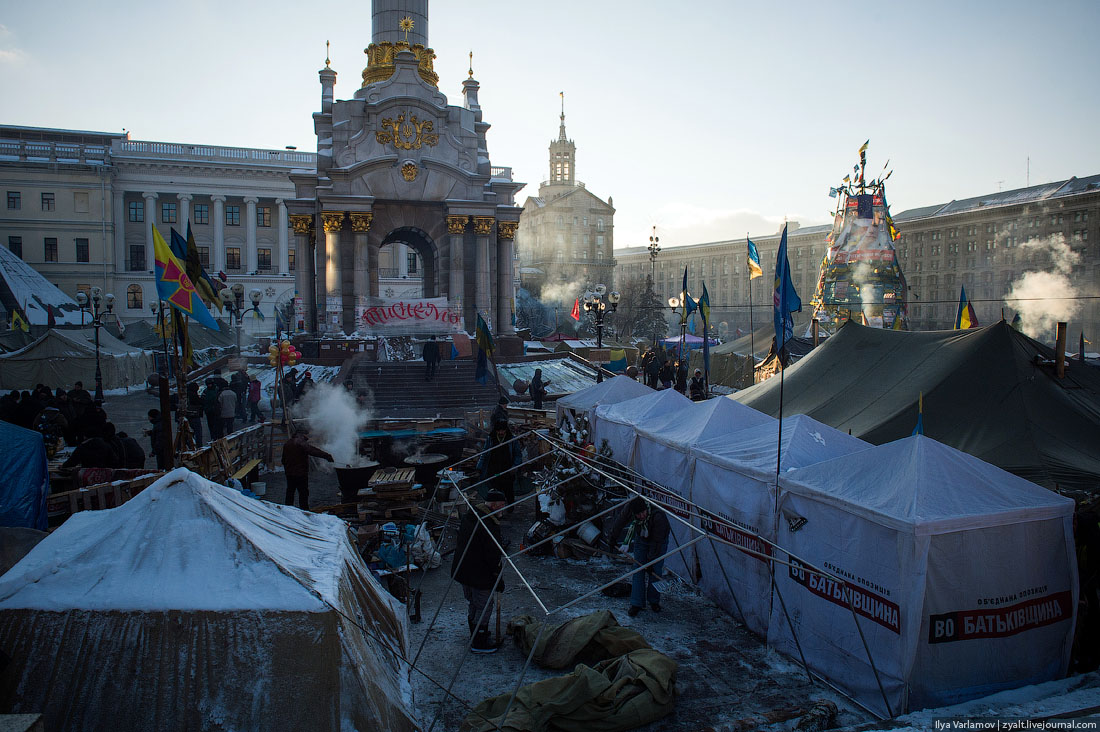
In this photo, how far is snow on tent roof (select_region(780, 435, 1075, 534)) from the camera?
651 centimetres

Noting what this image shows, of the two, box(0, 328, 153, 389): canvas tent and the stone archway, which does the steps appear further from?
box(0, 328, 153, 389): canvas tent

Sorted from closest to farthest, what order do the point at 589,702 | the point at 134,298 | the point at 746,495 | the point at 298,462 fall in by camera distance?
the point at 589,702 → the point at 746,495 → the point at 298,462 → the point at 134,298

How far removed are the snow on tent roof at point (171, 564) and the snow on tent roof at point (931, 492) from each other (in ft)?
17.0

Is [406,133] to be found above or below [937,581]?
above

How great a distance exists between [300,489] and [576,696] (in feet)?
26.8

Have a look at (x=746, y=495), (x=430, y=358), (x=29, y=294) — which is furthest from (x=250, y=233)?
(x=746, y=495)

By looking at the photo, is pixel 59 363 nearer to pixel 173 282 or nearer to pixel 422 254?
pixel 422 254

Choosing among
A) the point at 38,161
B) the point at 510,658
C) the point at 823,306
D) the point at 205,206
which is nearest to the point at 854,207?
the point at 823,306

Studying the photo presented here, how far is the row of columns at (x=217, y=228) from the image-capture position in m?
62.8

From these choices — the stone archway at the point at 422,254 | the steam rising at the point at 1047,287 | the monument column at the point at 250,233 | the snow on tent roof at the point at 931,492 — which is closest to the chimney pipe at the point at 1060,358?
the snow on tent roof at the point at 931,492

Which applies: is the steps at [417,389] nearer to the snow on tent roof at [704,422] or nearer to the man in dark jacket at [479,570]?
the snow on tent roof at [704,422]

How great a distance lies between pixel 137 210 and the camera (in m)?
64.4

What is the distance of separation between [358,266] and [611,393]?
737 inches

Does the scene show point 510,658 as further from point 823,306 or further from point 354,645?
point 823,306
